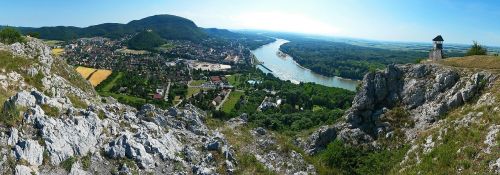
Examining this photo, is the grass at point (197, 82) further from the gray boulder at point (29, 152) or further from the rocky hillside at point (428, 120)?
the gray boulder at point (29, 152)

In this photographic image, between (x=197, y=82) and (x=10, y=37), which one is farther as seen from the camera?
(x=197, y=82)

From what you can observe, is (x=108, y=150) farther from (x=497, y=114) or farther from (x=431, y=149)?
(x=497, y=114)

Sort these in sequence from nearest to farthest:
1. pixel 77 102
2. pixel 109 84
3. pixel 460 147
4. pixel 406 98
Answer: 1. pixel 460 147
2. pixel 77 102
3. pixel 406 98
4. pixel 109 84

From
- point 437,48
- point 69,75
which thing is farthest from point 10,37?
point 437,48

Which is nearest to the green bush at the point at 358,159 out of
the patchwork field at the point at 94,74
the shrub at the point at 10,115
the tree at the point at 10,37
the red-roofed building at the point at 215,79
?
the shrub at the point at 10,115

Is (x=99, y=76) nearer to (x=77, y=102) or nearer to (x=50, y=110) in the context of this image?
(x=77, y=102)

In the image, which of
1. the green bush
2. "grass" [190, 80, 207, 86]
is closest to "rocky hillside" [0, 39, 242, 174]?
the green bush
